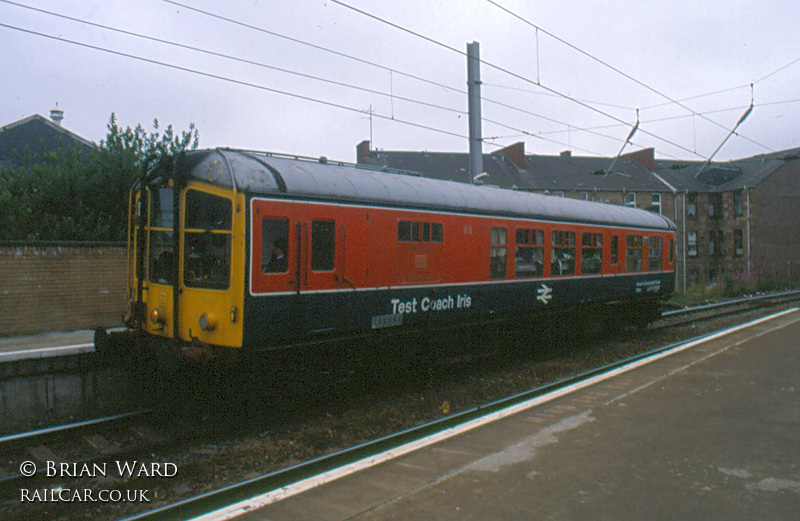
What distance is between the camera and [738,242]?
→ 45656 millimetres

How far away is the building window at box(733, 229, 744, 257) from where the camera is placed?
149 ft

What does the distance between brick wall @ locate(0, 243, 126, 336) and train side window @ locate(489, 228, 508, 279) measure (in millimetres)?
8834

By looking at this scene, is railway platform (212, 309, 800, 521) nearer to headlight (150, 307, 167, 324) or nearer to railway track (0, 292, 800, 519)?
railway track (0, 292, 800, 519)

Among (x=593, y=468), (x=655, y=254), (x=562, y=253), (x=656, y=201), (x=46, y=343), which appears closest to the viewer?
(x=593, y=468)

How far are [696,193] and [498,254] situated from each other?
4375 cm

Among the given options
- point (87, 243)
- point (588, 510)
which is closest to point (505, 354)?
point (588, 510)

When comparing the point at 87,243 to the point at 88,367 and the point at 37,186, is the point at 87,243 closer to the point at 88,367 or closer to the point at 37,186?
the point at 37,186

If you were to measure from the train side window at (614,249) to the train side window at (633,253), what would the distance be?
1.75 ft

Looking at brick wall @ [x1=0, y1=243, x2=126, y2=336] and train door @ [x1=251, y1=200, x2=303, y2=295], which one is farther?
brick wall @ [x1=0, y1=243, x2=126, y2=336]

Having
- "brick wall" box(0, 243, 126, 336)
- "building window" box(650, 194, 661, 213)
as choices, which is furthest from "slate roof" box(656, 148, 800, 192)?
"brick wall" box(0, 243, 126, 336)

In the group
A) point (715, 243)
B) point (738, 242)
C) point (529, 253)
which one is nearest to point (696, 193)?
point (715, 243)

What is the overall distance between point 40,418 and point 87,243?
20.9 feet

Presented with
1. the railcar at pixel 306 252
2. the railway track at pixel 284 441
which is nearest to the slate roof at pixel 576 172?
the railcar at pixel 306 252

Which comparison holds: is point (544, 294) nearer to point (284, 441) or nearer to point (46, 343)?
point (284, 441)
